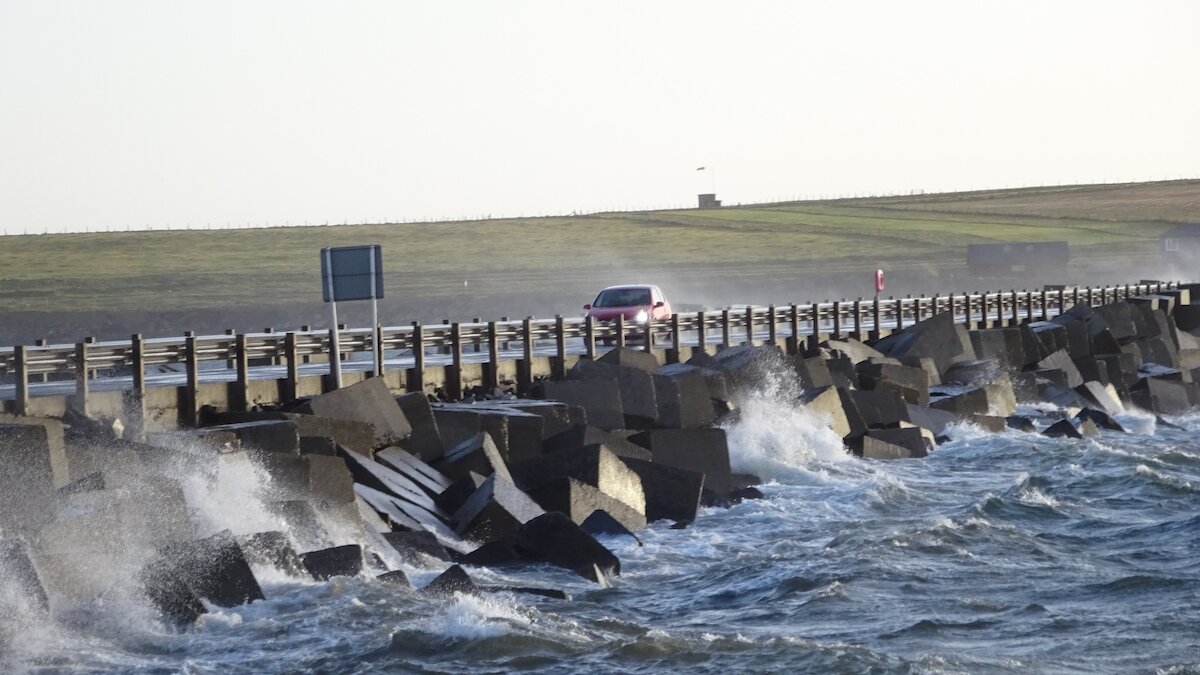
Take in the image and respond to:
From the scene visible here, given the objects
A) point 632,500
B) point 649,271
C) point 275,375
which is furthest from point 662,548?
point 649,271

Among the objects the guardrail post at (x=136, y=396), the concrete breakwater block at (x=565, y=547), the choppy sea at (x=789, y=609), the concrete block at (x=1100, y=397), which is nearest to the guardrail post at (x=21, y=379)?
the guardrail post at (x=136, y=396)

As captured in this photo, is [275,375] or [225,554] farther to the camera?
[275,375]

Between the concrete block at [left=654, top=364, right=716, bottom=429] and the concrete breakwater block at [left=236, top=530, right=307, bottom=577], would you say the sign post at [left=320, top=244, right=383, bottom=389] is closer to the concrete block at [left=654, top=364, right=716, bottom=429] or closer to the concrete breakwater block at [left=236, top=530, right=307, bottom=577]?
the concrete block at [left=654, top=364, right=716, bottom=429]

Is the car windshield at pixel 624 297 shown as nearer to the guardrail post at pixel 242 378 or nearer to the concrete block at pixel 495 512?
the guardrail post at pixel 242 378

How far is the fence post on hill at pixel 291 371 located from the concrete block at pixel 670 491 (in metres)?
5.06

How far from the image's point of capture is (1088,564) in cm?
1862

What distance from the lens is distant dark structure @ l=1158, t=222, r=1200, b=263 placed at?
11162 cm

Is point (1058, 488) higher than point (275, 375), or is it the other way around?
point (275, 375)

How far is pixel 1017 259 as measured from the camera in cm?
10550

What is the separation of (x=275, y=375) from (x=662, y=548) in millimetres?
8154

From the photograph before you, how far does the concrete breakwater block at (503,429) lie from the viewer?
77.0ft

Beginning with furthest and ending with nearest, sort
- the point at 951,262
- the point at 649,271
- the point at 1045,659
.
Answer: the point at 951,262 → the point at 649,271 → the point at 1045,659

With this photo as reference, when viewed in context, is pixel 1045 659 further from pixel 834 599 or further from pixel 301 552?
pixel 301 552

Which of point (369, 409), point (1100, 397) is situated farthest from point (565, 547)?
point (1100, 397)
